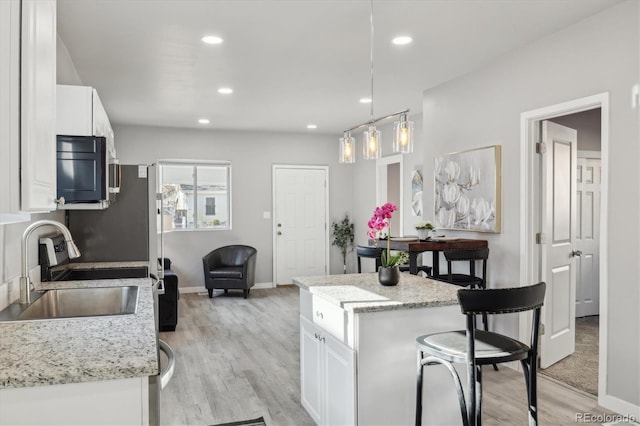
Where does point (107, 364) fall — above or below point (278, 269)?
above

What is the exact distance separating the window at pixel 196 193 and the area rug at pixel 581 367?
5.23 metres

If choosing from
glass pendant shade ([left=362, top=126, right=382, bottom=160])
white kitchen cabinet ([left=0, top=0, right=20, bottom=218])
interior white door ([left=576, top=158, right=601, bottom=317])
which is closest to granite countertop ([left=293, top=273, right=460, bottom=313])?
glass pendant shade ([left=362, top=126, right=382, bottom=160])

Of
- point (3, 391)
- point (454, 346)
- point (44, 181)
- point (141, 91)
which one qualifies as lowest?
point (454, 346)

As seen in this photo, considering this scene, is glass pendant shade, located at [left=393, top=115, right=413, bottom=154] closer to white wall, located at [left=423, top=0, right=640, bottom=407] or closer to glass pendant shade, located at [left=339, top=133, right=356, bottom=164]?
glass pendant shade, located at [left=339, top=133, right=356, bottom=164]

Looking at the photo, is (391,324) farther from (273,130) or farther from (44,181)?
(273,130)

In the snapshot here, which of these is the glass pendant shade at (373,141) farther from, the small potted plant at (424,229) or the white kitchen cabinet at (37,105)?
the white kitchen cabinet at (37,105)

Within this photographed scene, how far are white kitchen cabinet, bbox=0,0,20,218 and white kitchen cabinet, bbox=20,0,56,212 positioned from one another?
2 centimetres

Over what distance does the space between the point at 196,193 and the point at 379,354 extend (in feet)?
19.5

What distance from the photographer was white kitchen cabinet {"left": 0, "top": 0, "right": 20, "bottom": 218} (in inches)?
47.1

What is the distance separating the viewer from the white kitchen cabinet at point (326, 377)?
7.55 ft

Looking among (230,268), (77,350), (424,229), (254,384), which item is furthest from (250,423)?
(230,268)

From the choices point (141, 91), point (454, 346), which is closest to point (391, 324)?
point (454, 346)

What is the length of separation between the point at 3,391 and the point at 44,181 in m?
0.61

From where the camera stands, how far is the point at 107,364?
1324 mm
